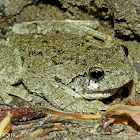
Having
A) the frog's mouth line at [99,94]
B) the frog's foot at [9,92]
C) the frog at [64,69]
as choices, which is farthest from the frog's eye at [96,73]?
the frog's foot at [9,92]

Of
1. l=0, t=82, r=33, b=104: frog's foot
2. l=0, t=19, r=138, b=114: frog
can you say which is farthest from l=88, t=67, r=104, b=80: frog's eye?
l=0, t=82, r=33, b=104: frog's foot

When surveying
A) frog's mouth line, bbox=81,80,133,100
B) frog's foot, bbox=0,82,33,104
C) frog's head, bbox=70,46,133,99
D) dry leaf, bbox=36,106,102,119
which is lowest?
frog's foot, bbox=0,82,33,104

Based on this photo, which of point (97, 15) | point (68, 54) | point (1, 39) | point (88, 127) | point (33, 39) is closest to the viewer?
point (88, 127)

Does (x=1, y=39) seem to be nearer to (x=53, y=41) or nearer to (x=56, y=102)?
(x=53, y=41)

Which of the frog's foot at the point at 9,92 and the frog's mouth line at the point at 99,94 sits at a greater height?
the frog's mouth line at the point at 99,94

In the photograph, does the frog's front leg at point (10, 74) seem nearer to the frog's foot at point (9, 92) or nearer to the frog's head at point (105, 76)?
the frog's foot at point (9, 92)

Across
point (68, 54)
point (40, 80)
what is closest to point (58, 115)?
point (40, 80)

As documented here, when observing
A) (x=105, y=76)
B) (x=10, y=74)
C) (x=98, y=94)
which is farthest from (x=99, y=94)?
(x=10, y=74)

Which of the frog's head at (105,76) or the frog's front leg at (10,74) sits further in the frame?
the frog's front leg at (10,74)

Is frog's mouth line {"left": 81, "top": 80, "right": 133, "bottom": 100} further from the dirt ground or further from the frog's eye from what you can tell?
the dirt ground
